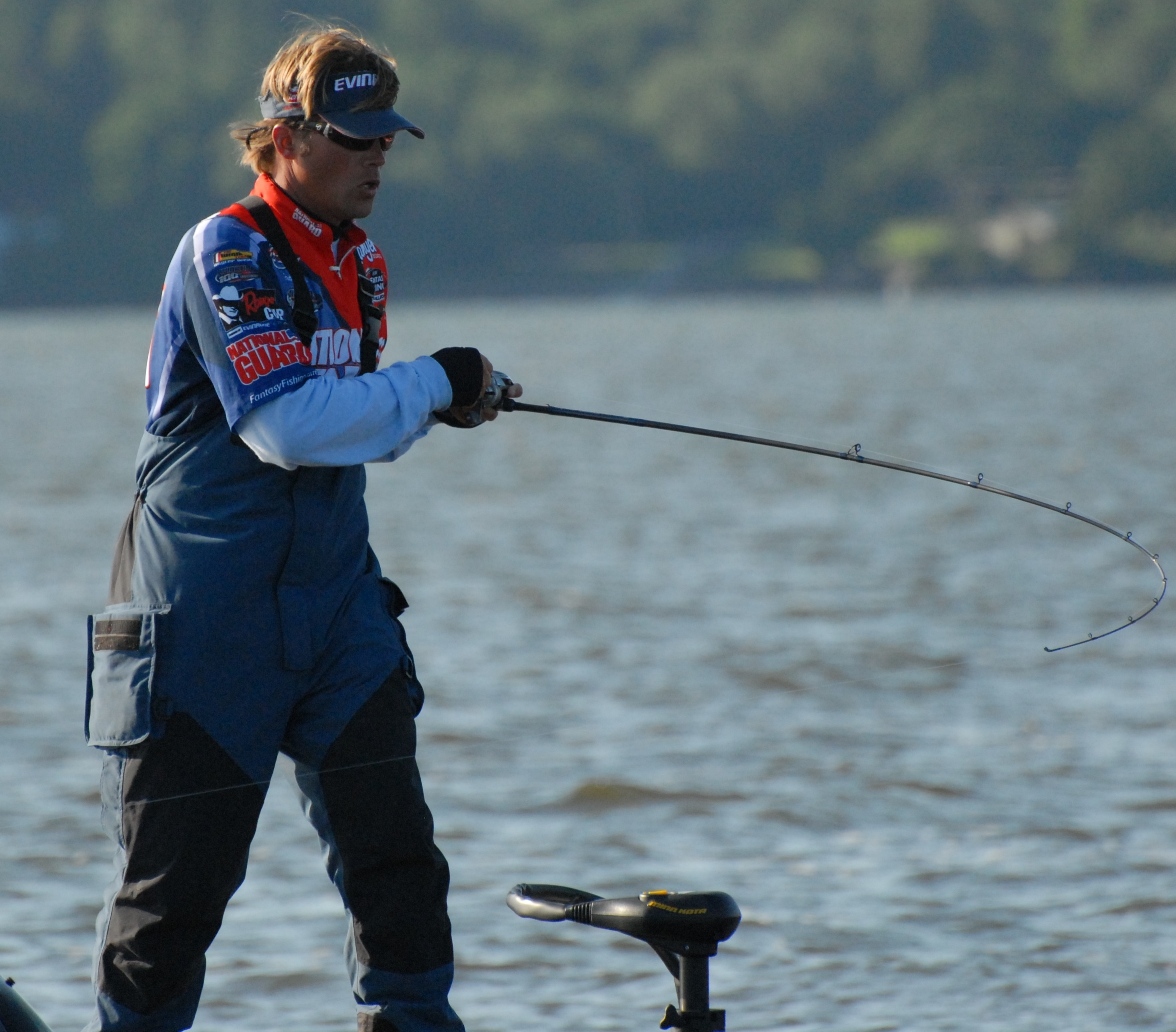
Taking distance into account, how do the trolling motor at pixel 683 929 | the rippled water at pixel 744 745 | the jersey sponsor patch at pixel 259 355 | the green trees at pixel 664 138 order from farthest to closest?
1. the green trees at pixel 664 138
2. the rippled water at pixel 744 745
3. the jersey sponsor patch at pixel 259 355
4. the trolling motor at pixel 683 929

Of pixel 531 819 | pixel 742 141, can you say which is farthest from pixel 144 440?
pixel 742 141

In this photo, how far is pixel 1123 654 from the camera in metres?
9.59

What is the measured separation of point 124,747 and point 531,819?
3775 mm

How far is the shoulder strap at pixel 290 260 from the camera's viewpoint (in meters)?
3.36

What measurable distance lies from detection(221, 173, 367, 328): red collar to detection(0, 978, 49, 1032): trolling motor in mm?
1210

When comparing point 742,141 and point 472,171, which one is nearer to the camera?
point 472,171

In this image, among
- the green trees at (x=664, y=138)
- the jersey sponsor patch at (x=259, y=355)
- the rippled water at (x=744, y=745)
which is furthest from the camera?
the green trees at (x=664, y=138)

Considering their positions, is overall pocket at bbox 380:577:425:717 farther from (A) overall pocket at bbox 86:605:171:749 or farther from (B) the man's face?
(B) the man's face

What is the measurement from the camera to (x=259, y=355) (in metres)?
3.25

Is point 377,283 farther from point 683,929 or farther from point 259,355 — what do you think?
point 683,929

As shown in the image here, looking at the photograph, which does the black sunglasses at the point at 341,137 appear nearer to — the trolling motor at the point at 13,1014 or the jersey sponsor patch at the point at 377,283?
the jersey sponsor patch at the point at 377,283

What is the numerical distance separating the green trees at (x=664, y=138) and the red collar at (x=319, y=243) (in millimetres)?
99418

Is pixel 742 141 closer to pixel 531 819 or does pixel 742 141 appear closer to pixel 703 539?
pixel 703 539

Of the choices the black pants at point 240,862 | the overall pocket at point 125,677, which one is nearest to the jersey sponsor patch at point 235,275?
the overall pocket at point 125,677
